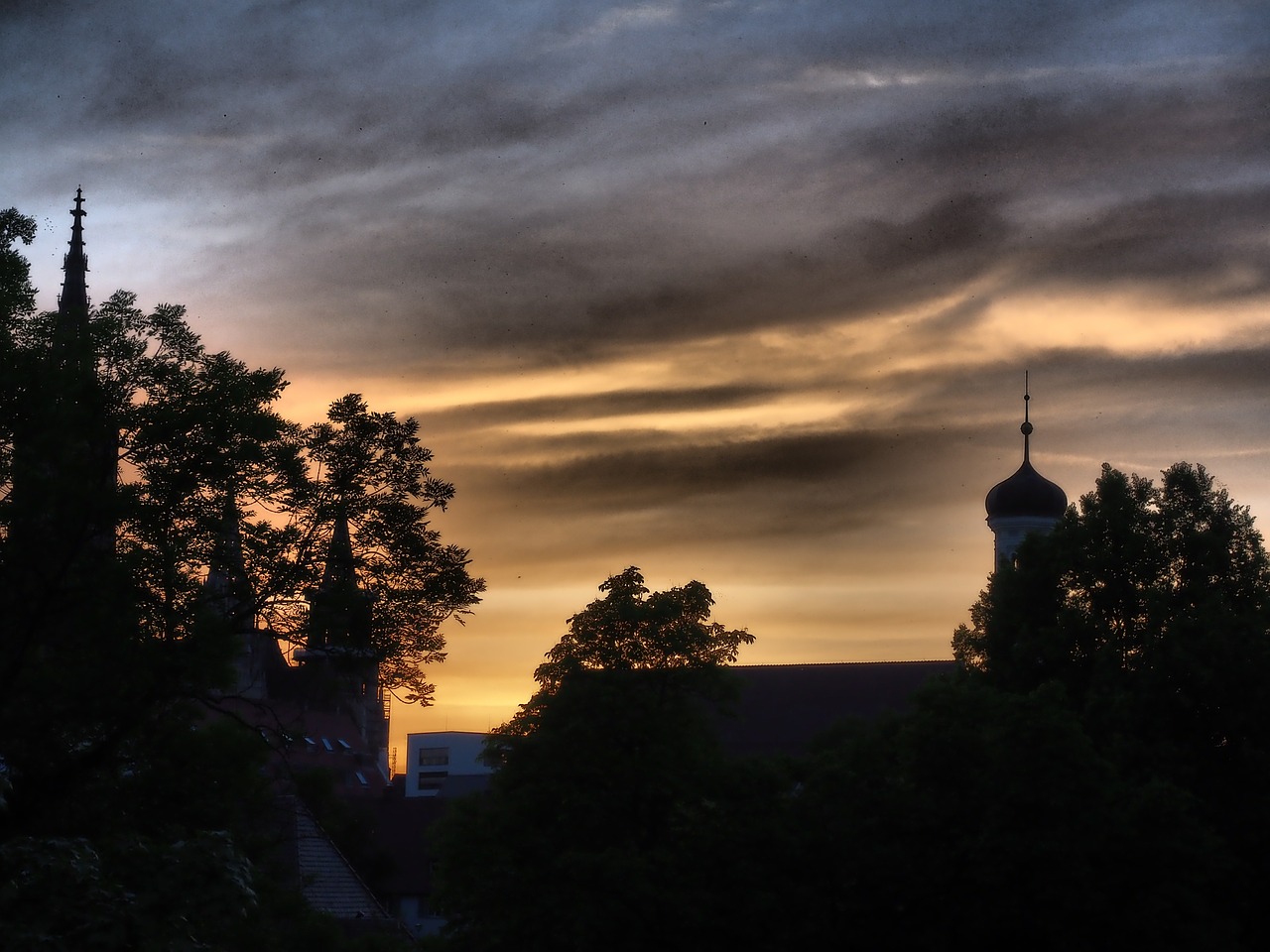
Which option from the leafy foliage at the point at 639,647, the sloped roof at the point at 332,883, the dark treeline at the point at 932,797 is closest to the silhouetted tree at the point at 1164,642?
the dark treeline at the point at 932,797

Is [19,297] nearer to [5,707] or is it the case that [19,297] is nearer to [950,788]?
[5,707]

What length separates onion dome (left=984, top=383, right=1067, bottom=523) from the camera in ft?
249

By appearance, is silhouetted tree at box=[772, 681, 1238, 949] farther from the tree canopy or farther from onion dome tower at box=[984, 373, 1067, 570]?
onion dome tower at box=[984, 373, 1067, 570]

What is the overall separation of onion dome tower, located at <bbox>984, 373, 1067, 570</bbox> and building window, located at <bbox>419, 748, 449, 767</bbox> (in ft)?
248

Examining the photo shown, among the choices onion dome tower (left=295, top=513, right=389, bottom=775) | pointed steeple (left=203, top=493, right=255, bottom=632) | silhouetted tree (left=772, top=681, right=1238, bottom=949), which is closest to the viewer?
pointed steeple (left=203, top=493, right=255, bottom=632)

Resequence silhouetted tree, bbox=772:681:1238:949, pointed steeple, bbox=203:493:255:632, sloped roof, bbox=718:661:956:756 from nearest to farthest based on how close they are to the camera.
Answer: pointed steeple, bbox=203:493:255:632 → silhouetted tree, bbox=772:681:1238:949 → sloped roof, bbox=718:661:956:756

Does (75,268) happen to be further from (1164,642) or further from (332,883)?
(1164,642)

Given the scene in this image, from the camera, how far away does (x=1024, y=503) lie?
7594 centimetres

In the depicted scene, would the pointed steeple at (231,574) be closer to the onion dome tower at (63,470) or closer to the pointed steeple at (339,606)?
the pointed steeple at (339,606)

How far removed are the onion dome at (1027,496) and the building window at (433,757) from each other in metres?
75.7

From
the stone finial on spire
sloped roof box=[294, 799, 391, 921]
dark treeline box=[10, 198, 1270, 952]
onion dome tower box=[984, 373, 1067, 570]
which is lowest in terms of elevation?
sloped roof box=[294, 799, 391, 921]

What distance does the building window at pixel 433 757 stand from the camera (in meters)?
142

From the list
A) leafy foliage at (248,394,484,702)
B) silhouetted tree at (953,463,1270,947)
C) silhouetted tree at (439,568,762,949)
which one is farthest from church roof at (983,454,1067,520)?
leafy foliage at (248,394,484,702)

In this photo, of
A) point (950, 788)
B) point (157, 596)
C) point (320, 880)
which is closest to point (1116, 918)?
point (950, 788)
